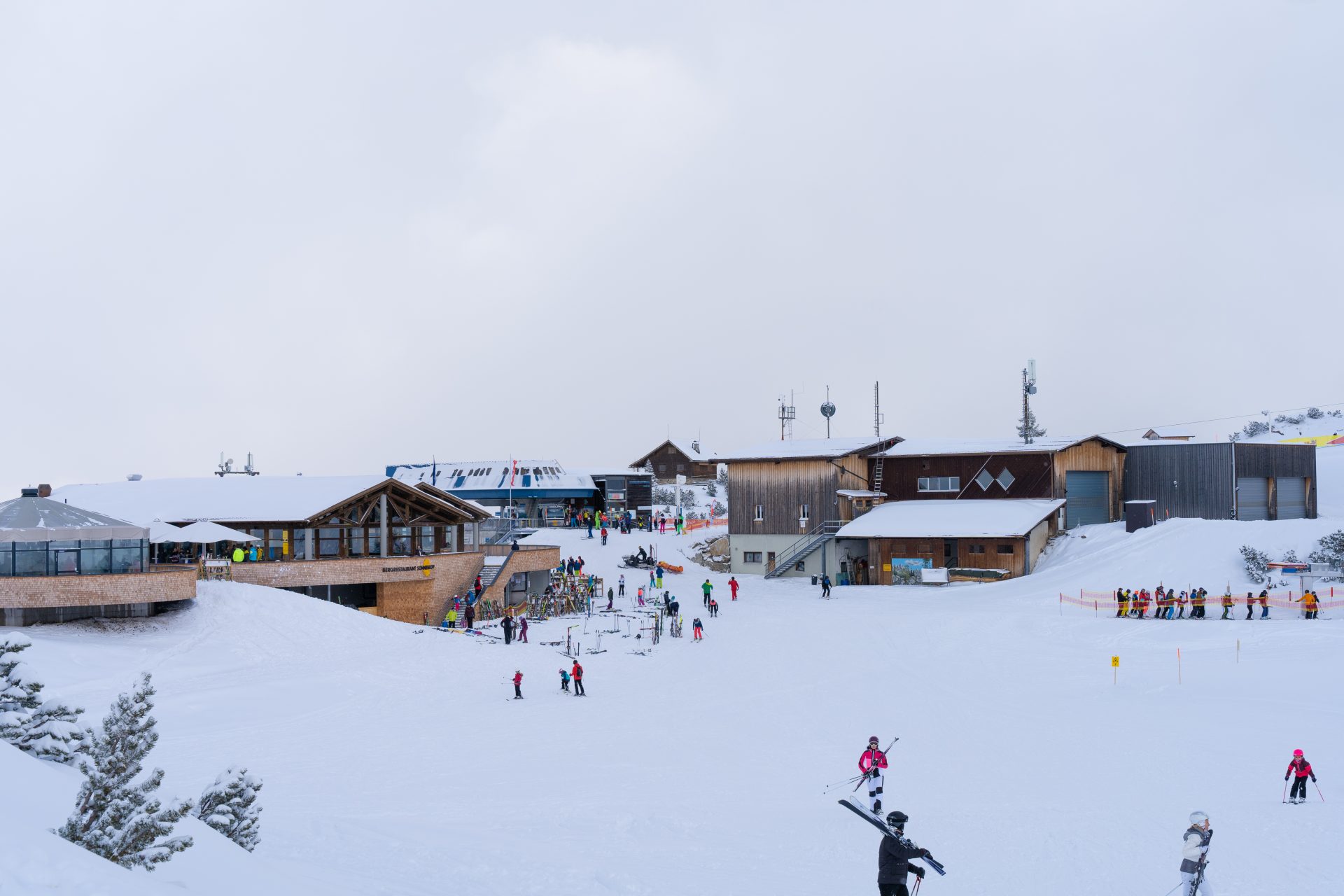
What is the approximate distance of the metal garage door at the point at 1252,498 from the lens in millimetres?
44938

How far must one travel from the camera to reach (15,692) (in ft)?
28.7

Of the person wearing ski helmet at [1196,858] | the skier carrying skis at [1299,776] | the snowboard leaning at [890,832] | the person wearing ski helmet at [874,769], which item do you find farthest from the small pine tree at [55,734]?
the skier carrying skis at [1299,776]

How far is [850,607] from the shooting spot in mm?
37812

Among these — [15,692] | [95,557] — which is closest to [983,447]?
[95,557]

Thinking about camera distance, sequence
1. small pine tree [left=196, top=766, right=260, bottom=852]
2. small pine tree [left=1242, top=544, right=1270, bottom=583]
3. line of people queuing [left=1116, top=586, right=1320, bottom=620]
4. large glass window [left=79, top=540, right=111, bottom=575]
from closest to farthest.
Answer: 1. small pine tree [left=196, top=766, right=260, bottom=852]
2. large glass window [left=79, top=540, right=111, bottom=575]
3. line of people queuing [left=1116, top=586, right=1320, bottom=620]
4. small pine tree [left=1242, top=544, right=1270, bottom=583]

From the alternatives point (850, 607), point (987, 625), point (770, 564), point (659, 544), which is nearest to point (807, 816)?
point (987, 625)

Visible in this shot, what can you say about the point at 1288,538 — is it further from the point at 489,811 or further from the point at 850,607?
the point at 489,811

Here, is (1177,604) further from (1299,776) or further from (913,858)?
(913,858)

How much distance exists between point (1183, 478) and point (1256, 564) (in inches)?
486

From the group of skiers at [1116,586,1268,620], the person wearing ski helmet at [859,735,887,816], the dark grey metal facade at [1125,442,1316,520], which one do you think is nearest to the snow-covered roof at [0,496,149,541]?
the person wearing ski helmet at [859,735,887,816]

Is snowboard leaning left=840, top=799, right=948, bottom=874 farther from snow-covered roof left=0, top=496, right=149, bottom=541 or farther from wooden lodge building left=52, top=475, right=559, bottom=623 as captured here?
wooden lodge building left=52, top=475, right=559, bottom=623

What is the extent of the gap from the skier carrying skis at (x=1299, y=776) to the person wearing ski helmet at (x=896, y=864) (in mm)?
8616

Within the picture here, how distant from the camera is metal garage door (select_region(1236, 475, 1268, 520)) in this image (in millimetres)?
44938

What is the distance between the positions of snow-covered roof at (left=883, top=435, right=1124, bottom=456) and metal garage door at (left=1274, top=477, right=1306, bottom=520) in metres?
7.79
